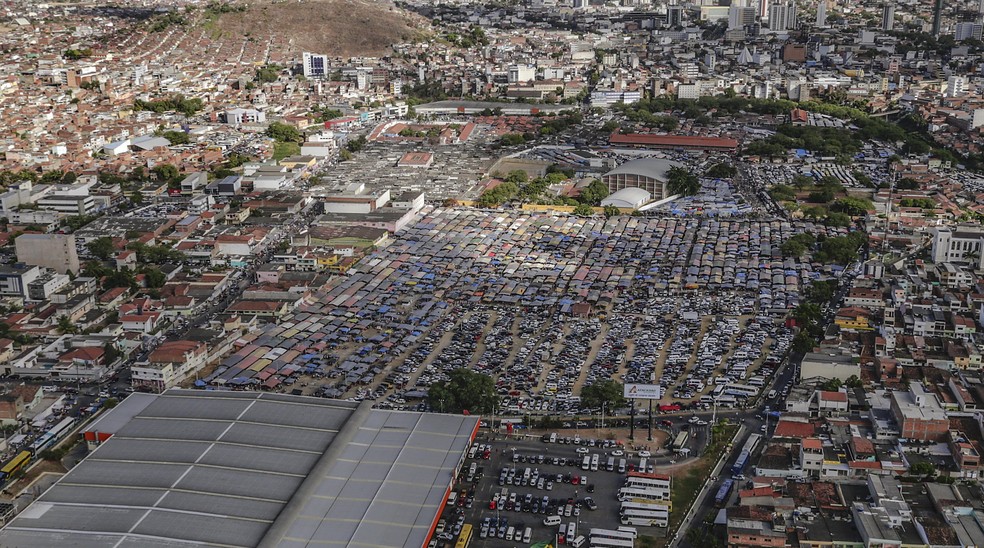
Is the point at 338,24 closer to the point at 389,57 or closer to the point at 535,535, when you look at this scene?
the point at 389,57

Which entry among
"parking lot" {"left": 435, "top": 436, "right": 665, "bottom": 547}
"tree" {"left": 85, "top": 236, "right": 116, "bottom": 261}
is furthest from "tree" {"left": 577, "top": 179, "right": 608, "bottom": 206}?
"parking lot" {"left": 435, "top": 436, "right": 665, "bottom": 547}

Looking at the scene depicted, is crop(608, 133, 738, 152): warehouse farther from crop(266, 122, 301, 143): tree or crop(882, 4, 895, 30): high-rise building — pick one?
crop(882, 4, 895, 30): high-rise building

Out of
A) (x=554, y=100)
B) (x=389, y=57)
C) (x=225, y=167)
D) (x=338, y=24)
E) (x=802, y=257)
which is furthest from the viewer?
(x=338, y=24)

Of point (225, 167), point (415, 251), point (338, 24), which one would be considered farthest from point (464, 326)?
point (338, 24)

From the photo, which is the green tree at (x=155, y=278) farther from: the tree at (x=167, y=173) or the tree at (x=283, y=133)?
the tree at (x=283, y=133)

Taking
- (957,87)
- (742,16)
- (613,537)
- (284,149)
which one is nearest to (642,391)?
(613,537)

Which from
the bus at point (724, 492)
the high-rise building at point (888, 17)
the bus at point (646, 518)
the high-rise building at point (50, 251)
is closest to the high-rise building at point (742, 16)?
the high-rise building at point (888, 17)
